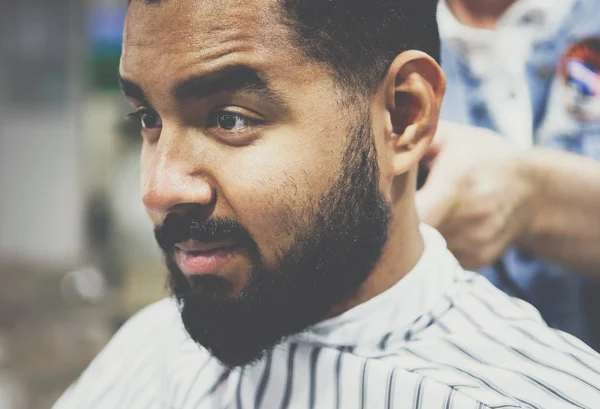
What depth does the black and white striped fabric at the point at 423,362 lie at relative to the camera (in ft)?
4.04

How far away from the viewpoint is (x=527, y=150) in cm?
174

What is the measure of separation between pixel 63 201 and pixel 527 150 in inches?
221

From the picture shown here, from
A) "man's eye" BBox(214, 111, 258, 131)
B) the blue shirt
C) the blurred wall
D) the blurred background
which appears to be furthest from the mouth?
the blurred wall

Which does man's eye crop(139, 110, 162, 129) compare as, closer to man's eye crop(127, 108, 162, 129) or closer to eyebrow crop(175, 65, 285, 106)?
man's eye crop(127, 108, 162, 129)

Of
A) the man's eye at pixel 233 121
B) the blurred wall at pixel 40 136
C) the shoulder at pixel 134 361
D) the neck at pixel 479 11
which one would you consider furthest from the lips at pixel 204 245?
the blurred wall at pixel 40 136

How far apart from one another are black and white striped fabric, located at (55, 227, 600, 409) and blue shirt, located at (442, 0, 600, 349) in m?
0.33

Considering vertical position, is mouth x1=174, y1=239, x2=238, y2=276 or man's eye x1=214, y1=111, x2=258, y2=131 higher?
man's eye x1=214, y1=111, x2=258, y2=131

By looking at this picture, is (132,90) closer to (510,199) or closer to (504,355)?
(504,355)

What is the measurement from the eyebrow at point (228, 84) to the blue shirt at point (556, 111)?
25.0 inches

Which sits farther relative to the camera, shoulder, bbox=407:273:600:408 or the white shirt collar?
the white shirt collar

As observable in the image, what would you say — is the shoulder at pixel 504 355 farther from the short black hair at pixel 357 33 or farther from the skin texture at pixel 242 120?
the short black hair at pixel 357 33

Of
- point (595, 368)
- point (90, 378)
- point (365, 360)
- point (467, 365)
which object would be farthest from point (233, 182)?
point (90, 378)

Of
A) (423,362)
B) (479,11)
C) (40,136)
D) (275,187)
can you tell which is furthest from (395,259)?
(40,136)

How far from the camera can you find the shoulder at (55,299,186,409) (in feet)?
5.53
